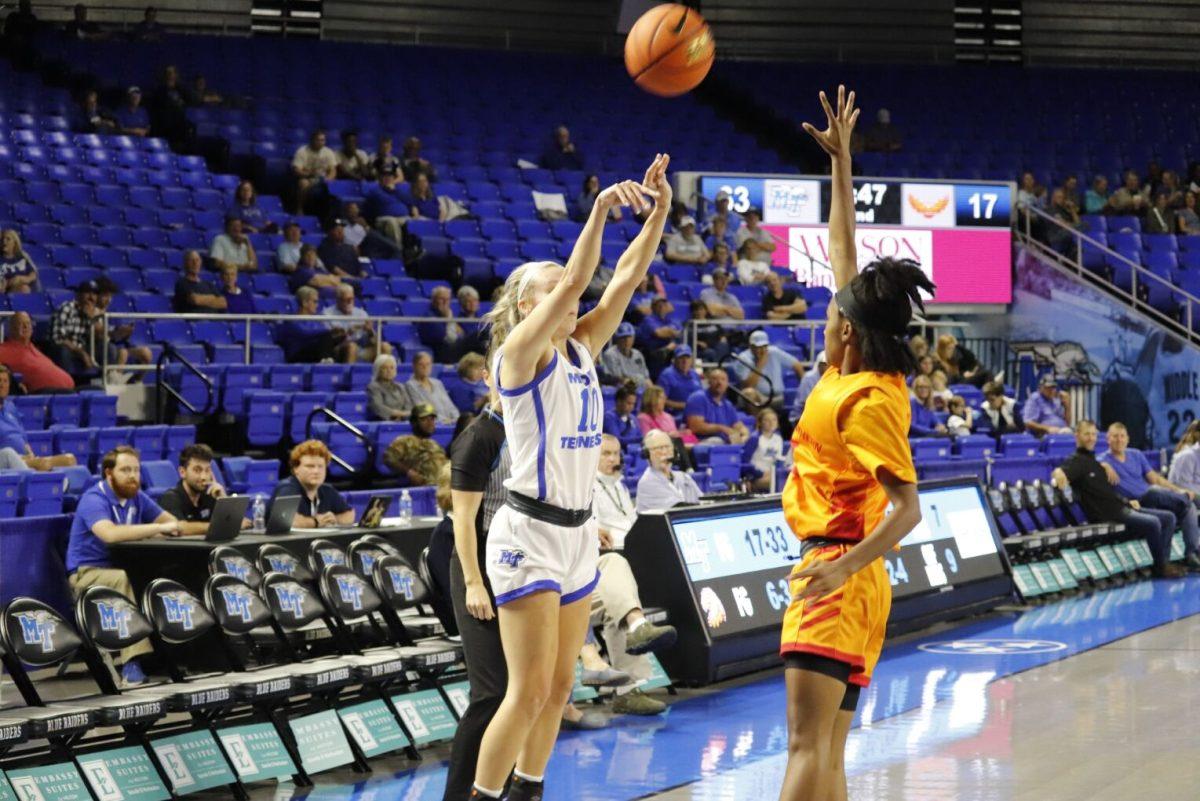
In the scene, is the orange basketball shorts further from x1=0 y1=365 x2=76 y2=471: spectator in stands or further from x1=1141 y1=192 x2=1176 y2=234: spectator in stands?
x1=1141 y1=192 x2=1176 y2=234: spectator in stands

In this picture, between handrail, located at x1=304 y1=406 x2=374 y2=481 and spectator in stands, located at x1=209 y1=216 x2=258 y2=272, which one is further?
spectator in stands, located at x1=209 y1=216 x2=258 y2=272

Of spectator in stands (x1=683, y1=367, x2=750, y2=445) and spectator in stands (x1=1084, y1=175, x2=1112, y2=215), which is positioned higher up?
spectator in stands (x1=1084, y1=175, x2=1112, y2=215)

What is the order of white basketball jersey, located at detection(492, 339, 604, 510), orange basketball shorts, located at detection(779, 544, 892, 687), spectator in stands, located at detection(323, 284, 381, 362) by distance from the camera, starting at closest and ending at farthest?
orange basketball shorts, located at detection(779, 544, 892, 687) → white basketball jersey, located at detection(492, 339, 604, 510) → spectator in stands, located at detection(323, 284, 381, 362)

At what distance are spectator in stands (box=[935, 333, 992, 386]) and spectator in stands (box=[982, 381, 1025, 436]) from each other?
1.13 m

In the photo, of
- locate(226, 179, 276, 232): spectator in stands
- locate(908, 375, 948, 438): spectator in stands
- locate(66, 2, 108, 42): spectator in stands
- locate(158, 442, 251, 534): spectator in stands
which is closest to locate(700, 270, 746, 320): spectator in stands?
locate(908, 375, 948, 438): spectator in stands

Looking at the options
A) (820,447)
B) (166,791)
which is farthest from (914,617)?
(820,447)

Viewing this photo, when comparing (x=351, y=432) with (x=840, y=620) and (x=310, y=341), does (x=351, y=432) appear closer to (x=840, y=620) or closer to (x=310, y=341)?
(x=310, y=341)

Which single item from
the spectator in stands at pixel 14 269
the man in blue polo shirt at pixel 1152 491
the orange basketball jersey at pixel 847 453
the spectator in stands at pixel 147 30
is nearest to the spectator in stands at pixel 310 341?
the spectator in stands at pixel 14 269

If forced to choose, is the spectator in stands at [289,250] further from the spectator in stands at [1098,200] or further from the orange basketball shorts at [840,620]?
the spectator in stands at [1098,200]

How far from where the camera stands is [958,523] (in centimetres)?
1202

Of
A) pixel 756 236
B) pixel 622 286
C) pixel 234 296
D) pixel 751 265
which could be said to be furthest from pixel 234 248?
pixel 622 286

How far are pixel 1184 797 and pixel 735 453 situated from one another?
25.3 ft

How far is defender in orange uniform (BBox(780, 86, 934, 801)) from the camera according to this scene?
12.6 ft

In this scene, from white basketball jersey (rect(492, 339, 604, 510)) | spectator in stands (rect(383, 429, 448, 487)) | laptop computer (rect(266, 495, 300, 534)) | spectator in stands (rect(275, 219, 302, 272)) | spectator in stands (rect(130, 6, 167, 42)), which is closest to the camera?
white basketball jersey (rect(492, 339, 604, 510))
